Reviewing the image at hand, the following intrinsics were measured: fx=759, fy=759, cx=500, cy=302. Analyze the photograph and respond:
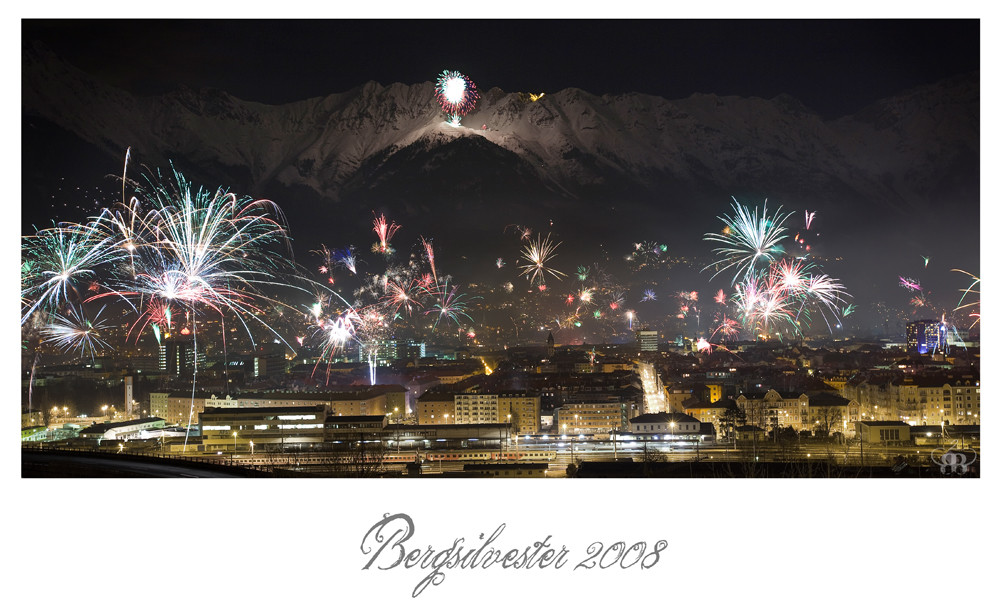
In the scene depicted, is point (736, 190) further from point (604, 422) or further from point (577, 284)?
→ point (604, 422)

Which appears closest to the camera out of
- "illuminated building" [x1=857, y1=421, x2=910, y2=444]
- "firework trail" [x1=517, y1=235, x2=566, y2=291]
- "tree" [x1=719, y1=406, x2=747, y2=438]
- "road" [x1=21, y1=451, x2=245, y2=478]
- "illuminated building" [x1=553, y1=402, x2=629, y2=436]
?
"road" [x1=21, y1=451, x2=245, y2=478]

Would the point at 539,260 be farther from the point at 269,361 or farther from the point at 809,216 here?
the point at 269,361

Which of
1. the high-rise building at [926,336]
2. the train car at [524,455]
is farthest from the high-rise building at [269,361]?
the high-rise building at [926,336]

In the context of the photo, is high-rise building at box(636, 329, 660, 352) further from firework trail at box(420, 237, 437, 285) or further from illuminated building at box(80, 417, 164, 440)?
illuminated building at box(80, 417, 164, 440)

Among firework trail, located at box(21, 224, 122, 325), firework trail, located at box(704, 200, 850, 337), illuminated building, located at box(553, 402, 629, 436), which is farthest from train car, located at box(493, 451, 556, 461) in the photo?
firework trail, located at box(21, 224, 122, 325)

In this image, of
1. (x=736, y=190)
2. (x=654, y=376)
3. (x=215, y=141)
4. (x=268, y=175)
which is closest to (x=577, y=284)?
(x=654, y=376)

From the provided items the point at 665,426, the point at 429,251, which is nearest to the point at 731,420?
the point at 665,426
